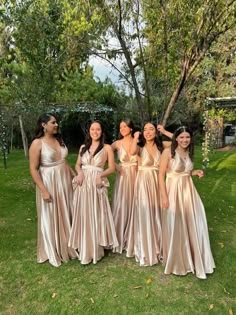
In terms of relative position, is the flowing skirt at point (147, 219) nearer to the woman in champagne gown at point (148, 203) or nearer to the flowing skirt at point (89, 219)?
the woman in champagne gown at point (148, 203)

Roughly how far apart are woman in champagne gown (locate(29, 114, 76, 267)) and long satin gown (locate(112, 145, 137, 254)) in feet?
2.35

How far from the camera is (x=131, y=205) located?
4.09m

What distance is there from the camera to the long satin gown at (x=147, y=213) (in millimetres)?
3693

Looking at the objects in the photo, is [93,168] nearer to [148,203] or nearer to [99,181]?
[99,181]

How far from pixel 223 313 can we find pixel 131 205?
166 cm

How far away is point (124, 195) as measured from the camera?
13.5ft

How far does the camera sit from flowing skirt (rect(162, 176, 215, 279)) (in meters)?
3.33

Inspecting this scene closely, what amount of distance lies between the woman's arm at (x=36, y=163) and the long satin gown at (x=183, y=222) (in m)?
1.33

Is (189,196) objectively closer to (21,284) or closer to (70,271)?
(70,271)

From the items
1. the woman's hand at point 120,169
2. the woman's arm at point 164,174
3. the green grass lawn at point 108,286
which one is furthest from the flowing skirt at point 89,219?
the woman's arm at point 164,174

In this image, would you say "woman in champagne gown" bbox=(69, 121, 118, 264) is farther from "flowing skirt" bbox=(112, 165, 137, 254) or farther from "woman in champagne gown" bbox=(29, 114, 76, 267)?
"flowing skirt" bbox=(112, 165, 137, 254)

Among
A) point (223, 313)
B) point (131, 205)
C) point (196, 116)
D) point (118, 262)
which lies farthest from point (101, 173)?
point (196, 116)

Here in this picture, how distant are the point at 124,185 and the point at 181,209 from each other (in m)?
1.00

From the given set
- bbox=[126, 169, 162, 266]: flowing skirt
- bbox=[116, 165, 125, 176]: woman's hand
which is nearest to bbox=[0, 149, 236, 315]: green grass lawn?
bbox=[126, 169, 162, 266]: flowing skirt
